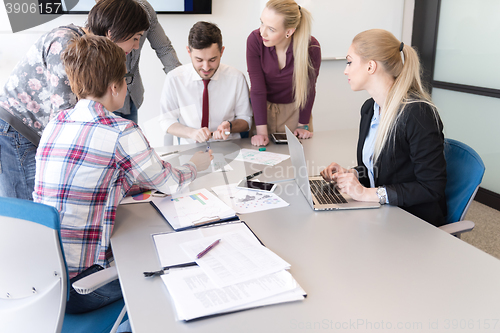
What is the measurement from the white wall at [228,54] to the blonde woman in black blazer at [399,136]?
1180 millimetres

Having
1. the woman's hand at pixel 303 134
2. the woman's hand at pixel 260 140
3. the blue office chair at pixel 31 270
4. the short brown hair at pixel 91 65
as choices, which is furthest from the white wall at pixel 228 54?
the blue office chair at pixel 31 270

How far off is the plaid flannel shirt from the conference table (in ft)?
0.27

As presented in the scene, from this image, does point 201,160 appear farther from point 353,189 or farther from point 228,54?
point 228,54

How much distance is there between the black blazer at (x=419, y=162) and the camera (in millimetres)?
1352

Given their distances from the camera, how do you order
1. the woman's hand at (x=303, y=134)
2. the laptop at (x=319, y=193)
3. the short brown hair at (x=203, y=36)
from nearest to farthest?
the laptop at (x=319, y=193)
the short brown hair at (x=203, y=36)
the woman's hand at (x=303, y=134)

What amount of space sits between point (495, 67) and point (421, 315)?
9.28 ft

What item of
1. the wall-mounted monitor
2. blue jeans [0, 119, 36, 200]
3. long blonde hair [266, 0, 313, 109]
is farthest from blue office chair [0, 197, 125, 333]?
the wall-mounted monitor

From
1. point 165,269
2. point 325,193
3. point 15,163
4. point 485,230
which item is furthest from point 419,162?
point 485,230

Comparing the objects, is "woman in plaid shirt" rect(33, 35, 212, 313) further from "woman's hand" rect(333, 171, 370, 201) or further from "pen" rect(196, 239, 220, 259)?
"woman's hand" rect(333, 171, 370, 201)

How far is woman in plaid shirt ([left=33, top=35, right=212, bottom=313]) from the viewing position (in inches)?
47.0

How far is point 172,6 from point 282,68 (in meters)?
1.45

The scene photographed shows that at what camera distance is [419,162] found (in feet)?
Result: 4.50

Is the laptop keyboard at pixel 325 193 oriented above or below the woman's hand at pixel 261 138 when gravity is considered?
below

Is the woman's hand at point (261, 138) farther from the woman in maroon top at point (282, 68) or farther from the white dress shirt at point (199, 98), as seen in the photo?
the white dress shirt at point (199, 98)
